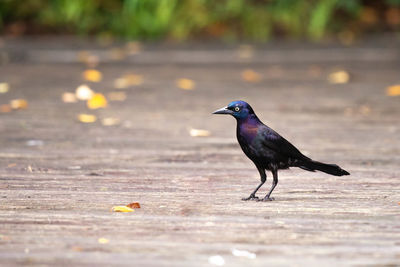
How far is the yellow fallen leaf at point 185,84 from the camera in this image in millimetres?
7164

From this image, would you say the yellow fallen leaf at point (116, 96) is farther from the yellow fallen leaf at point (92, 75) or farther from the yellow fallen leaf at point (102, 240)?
the yellow fallen leaf at point (102, 240)

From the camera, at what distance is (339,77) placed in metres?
7.66

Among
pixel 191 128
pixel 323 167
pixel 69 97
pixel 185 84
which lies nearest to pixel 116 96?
pixel 69 97

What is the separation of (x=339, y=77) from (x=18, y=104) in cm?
303

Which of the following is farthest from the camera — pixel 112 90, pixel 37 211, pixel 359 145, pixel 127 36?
pixel 127 36

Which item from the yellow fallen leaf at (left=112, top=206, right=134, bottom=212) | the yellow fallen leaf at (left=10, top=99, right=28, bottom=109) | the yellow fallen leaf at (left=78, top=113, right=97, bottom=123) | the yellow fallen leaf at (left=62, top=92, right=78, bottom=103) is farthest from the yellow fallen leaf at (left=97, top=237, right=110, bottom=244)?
the yellow fallen leaf at (left=62, top=92, right=78, bottom=103)

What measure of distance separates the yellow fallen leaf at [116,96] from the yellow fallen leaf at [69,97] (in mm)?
277

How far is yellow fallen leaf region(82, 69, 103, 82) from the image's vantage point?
760 cm

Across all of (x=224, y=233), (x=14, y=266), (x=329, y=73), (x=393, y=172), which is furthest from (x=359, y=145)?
(x=329, y=73)

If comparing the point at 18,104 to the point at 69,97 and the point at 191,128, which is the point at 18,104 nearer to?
the point at 69,97

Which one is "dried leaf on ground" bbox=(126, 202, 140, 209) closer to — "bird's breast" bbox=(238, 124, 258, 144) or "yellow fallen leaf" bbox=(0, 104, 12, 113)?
"bird's breast" bbox=(238, 124, 258, 144)

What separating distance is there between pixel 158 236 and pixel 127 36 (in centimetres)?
775

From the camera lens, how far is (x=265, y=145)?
10.6 feet

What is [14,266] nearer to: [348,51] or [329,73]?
[329,73]
